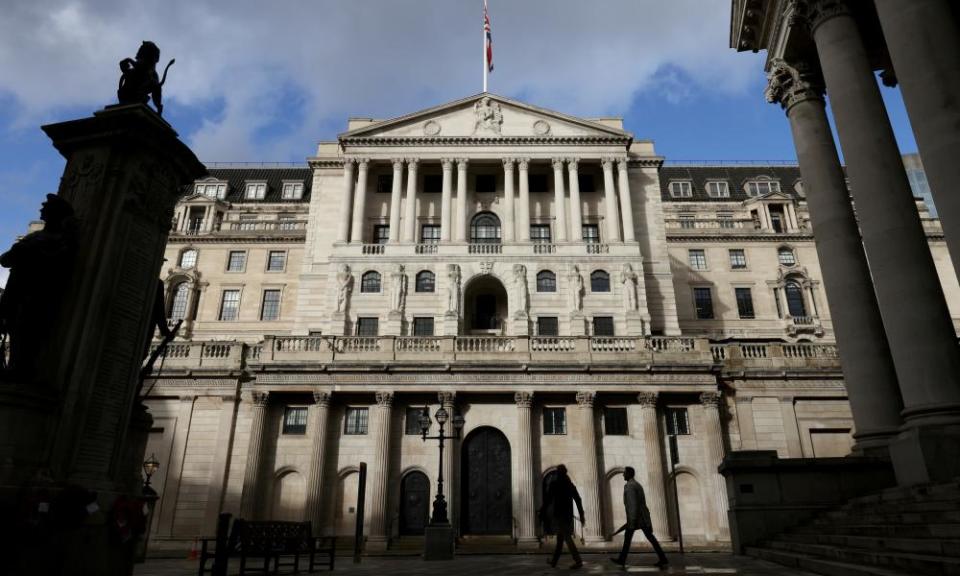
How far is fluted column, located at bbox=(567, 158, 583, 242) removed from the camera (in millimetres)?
41438

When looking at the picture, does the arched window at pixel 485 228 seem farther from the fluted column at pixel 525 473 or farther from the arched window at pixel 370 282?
the fluted column at pixel 525 473

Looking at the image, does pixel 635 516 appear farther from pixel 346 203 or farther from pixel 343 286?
pixel 346 203

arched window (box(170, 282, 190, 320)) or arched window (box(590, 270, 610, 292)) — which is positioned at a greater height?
arched window (box(170, 282, 190, 320))

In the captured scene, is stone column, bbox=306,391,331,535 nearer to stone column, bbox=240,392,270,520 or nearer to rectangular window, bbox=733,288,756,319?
stone column, bbox=240,392,270,520

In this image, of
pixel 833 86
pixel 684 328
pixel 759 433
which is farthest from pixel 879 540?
pixel 684 328

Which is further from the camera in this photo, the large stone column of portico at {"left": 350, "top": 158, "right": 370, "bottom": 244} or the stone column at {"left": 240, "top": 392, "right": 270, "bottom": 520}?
the large stone column of portico at {"left": 350, "top": 158, "right": 370, "bottom": 244}

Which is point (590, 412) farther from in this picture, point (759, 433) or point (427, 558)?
point (427, 558)

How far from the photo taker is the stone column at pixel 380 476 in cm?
2652

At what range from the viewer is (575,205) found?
42.2 metres

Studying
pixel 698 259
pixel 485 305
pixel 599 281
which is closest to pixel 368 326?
pixel 485 305

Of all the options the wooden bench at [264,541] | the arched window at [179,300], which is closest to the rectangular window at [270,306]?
→ the arched window at [179,300]

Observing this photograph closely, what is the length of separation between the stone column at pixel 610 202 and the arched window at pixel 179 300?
34.2m

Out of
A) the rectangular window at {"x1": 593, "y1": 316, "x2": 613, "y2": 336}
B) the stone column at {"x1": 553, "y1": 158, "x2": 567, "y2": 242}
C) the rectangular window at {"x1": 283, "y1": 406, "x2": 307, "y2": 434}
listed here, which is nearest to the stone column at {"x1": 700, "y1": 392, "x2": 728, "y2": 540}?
the rectangular window at {"x1": 593, "y1": 316, "x2": 613, "y2": 336}

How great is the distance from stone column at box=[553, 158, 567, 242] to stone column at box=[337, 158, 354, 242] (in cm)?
1477
